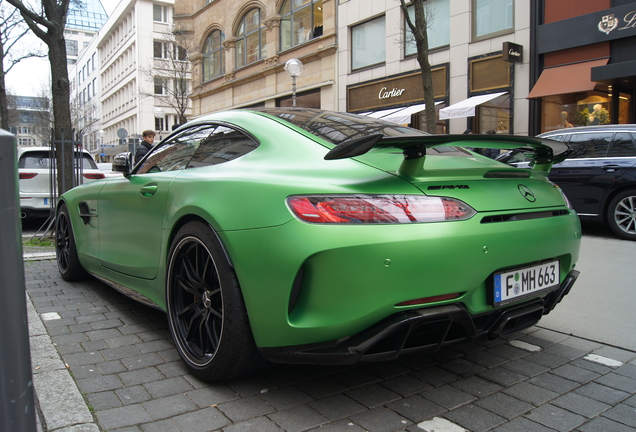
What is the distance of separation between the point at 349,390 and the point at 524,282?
963 millimetres

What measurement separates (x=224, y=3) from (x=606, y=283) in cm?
2922

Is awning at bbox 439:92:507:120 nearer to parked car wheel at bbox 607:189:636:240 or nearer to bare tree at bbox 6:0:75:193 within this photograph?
parked car wheel at bbox 607:189:636:240

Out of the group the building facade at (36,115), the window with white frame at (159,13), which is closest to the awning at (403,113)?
the building facade at (36,115)

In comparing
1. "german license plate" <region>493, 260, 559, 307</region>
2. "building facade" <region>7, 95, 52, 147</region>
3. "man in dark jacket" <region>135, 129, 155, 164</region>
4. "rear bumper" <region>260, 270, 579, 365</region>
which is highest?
"building facade" <region>7, 95, 52, 147</region>

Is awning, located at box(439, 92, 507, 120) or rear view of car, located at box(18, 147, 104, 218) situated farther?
awning, located at box(439, 92, 507, 120)

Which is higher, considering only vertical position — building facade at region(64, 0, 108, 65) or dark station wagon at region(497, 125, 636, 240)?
building facade at region(64, 0, 108, 65)

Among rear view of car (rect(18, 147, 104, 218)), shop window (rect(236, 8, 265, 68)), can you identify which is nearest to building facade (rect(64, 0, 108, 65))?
shop window (rect(236, 8, 265, 68))

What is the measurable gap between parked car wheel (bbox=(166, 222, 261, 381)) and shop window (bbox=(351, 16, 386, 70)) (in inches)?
706

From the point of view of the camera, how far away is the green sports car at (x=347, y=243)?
81.3 inches

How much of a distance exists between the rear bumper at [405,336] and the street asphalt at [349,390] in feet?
0.97

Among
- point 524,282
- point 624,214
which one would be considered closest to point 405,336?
point 524,282

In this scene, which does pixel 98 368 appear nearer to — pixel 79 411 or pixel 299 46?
pixel 79 411

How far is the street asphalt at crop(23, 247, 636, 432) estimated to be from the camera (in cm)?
219

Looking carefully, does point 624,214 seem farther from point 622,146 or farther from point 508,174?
point 508,174
